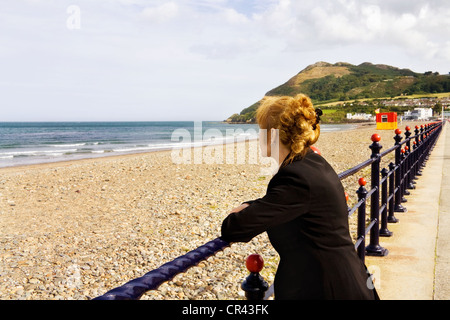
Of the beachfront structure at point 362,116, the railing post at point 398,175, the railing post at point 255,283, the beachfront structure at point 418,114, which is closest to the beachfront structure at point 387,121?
the beachfront structure at point 418,114

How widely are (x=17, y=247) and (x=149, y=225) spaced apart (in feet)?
7.79

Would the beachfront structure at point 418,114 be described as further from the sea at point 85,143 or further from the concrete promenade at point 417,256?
the concrete promenade at point 417,256

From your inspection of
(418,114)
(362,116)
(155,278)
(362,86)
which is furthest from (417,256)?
(362,86)

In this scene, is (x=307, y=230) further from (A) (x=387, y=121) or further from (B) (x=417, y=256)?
(A) (x=387, y=121)

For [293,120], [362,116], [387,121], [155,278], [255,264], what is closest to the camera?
[155,278]

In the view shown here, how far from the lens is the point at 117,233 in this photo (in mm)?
7375

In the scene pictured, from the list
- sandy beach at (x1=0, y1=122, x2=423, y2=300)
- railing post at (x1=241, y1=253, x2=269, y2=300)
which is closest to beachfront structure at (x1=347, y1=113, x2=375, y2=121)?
sandy beach at (x1=0, y1=122, x2=423, y2=300)

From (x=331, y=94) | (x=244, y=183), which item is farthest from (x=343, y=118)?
(x=244, y=183)

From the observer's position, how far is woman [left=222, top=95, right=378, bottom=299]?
5.20 feet

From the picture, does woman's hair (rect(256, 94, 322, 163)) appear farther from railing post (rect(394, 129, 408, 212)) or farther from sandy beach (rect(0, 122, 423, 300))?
railing post (rect(394, 129, 408, 212))

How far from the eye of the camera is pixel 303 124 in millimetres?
1736

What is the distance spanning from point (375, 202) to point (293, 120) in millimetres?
2826

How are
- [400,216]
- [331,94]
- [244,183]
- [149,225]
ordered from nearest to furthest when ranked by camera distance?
[400,216], [149,225], [244,183], [331,94]
